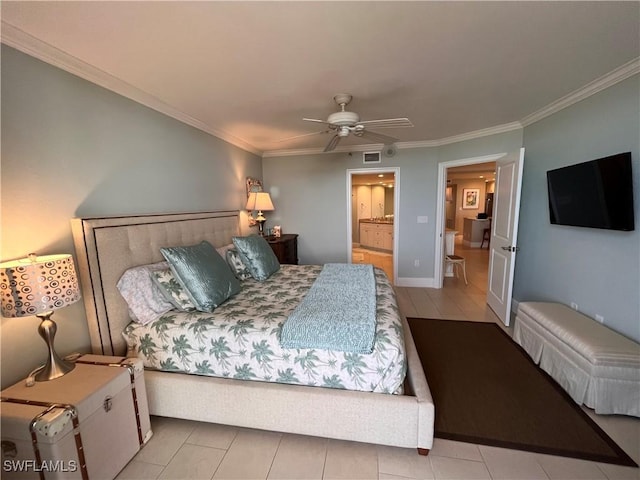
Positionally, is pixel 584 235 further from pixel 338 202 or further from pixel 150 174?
pixel 150 174

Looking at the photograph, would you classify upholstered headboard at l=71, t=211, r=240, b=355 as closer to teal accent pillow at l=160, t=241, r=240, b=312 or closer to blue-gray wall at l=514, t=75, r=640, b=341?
teal accent pillow at l=160, t=241, r=240, b=312

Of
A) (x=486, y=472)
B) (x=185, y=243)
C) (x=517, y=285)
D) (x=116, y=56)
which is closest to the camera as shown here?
(x=486, y=472)

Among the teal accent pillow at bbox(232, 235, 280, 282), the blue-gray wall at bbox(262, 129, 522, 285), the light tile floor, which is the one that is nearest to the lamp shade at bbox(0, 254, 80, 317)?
the light tile floor

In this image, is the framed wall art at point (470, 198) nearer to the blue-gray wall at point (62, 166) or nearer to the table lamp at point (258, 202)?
the table lamp at point (258, 202)

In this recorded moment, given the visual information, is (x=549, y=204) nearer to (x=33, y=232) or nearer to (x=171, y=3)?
(x=171, y=3)

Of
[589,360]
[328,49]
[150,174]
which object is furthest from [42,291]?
[589,360]

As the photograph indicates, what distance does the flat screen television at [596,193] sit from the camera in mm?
1919

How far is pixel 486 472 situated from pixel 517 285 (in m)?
2.71

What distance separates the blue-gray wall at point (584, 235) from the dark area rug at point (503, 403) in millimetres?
747

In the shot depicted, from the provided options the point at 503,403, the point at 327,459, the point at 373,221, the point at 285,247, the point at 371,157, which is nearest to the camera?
the point at 327,459

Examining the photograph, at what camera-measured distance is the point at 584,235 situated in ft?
7.72

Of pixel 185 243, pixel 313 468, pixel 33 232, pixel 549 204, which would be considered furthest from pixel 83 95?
pixel 549 204

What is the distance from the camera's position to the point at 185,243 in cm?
257

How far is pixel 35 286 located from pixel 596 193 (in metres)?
3.75
